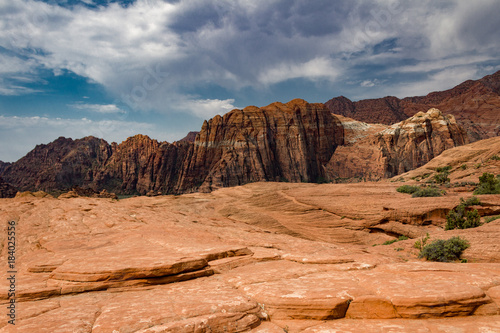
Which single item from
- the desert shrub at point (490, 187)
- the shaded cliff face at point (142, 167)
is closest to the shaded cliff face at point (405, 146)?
the desert shrub at point (490, 187)

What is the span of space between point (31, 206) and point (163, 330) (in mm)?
28280

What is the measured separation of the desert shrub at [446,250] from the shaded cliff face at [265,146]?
8102 centimetres

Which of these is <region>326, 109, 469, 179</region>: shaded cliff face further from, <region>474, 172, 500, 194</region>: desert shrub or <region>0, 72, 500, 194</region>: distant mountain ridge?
<region>474, 172, 500, 194</region>: desert shrub

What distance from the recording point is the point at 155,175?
115 meters

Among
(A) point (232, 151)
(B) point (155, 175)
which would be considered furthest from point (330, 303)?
(B) point (155, 175)

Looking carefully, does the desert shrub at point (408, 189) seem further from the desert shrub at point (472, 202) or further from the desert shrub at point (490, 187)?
the desert shrub at point (472, 202)

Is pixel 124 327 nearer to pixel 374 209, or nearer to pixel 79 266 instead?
pixel 79 266

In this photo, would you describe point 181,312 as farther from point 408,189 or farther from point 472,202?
point 408,189

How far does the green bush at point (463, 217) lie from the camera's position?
16.0 m

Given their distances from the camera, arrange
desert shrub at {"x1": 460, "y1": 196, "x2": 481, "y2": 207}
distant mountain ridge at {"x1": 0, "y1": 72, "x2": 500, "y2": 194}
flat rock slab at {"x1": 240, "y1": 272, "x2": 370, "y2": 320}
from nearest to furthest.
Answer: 1. flat rock slab at {"x1": 240, "y1": 272, "x2": 370, "y2": 320}
2. desert shrub at {"x1": 460, "y1": 196, "x2": 481, "y2": 207}
3. distant mountain ridge at {"x1": 0, "y1": 72, "x2": 500, "y2": 194}

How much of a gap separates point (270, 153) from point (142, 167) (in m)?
60.5

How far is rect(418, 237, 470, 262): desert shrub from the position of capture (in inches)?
443

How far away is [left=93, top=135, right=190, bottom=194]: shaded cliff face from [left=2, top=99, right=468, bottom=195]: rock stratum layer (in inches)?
16.6

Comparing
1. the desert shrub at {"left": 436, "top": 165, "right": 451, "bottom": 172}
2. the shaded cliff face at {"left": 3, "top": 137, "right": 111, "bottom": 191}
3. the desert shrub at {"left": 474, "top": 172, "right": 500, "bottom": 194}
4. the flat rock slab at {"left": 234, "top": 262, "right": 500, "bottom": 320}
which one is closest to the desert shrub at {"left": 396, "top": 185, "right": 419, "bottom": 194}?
the desert shrub at {"left": 474, "top": 172, "right": 500, "bottom": 194}
